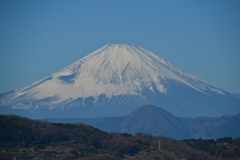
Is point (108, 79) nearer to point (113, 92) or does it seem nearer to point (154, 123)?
point (113, 92)

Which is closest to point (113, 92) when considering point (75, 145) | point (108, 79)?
point (108, 79)

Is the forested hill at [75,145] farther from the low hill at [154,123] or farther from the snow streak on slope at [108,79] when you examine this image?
the snow streak on slope at [108,79]

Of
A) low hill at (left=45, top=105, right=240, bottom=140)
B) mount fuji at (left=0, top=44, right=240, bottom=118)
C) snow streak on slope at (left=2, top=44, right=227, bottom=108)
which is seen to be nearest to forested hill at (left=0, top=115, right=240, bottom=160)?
low hill at (left=45, top=105, right=240, bottom=140)

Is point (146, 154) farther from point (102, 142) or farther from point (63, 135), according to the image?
point (63, 135)

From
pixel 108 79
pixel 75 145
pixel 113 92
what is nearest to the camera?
pixel 75 145

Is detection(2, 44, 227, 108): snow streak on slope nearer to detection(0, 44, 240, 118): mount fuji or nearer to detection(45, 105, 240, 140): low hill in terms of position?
detection(0, 44, 240, 118): mount fuji

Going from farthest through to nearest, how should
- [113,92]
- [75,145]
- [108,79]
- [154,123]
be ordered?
[108,79]
[113,92]
[154,123]
[75,145]
